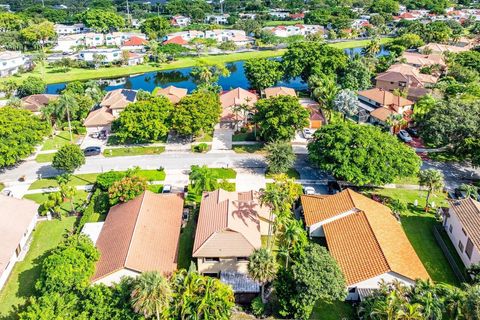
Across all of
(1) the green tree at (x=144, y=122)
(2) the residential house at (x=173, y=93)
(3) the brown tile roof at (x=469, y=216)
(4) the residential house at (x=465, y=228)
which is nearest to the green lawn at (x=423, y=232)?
(4) the residential house at (x=465, y=228)

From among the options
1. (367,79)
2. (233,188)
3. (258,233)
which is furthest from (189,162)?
(367,79)

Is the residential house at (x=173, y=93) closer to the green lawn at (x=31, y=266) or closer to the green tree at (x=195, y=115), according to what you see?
the green tree at (x=195, y=115)

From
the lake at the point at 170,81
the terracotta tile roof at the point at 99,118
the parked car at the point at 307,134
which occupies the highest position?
the terracotta tile roof at the point at 99,118

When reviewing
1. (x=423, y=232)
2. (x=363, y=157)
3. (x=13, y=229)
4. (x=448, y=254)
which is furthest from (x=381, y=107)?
(x=13, y=229)

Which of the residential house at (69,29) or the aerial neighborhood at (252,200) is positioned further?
the residential house at (69,29)

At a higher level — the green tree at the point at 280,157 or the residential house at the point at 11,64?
the residential house at the point at 11,64

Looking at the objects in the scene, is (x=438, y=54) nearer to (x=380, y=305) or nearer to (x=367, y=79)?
(x=367, y=79)

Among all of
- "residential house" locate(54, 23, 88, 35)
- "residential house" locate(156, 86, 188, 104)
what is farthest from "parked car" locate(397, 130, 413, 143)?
"residential house" locate(54, 23, 88, 35)

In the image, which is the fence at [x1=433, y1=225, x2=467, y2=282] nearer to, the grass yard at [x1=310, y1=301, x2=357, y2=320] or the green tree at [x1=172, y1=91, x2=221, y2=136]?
the grass yard at [x1=310, y1=301, x2=357, y2=320]
